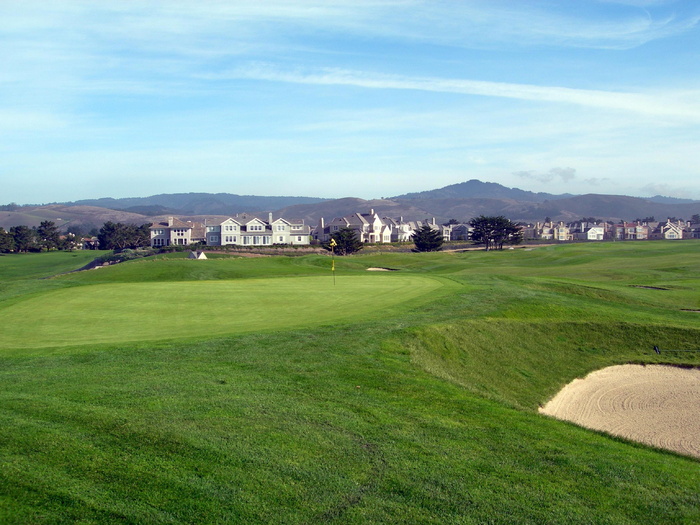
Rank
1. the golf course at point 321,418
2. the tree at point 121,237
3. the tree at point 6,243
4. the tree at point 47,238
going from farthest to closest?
the tree at point 121,237
the tree at point 47,238
the tree at point 6,243
the golf course at point 321,418

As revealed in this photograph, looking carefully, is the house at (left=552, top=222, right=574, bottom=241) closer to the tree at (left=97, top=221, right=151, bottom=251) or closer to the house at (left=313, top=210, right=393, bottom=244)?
the house at (left=313, top=210, right=393, bottom=244)

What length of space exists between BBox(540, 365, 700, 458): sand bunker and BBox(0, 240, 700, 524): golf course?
321 mm

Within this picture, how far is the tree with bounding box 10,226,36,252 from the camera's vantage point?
10953cm

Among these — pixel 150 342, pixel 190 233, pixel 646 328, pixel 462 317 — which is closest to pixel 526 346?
pixel 462 317

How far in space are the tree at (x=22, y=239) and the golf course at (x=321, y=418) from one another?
9608 centimetres

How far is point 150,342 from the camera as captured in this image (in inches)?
694

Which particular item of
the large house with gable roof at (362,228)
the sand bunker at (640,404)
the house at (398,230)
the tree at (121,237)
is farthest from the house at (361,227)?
the sand bunker at (640,404)

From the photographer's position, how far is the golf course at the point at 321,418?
7.63 metres

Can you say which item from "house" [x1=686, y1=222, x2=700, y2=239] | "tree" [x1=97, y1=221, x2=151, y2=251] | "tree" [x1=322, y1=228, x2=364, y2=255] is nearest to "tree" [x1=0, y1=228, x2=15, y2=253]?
"tree" [x1=97, y1=221, x2=151, y2=251]

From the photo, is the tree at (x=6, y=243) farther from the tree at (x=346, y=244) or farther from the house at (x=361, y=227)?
the house at (x=361, y=227)

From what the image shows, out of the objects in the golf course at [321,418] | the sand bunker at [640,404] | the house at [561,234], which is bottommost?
the sand bunker at [640,404]

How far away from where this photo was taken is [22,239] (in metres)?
110

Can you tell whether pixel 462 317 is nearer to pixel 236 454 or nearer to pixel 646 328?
pixel 646 328

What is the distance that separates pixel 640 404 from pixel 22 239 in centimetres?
11531
